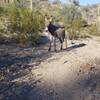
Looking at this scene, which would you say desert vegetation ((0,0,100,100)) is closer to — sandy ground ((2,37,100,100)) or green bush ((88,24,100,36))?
sandy ground ((2,37,100,100))

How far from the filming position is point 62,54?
13086 millimetres

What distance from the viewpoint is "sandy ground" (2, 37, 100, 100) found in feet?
30.9

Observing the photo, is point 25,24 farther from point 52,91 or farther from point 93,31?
point 93,31

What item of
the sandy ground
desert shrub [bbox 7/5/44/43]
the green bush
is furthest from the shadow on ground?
the green bush

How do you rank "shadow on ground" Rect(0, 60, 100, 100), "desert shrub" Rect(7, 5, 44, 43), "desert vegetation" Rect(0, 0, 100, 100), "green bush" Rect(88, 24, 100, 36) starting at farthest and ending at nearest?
1. "green bush" Rect(88, 24, 100, 36)
2. "desert shrub" Rect(7, 5, 44, 43)
3. "desert vegetation" Rect(0, 0, 100, 100)
4. "shadow on ground" Rect(0, 60, 100, 100)

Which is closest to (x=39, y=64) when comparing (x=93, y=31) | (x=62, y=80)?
(x=62, y=80)

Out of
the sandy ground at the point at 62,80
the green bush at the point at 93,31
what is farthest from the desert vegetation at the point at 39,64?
the green bush at the point at 93,31

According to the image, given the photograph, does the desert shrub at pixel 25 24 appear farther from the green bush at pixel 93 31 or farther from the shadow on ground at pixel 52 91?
the green bush at pixel 93 31

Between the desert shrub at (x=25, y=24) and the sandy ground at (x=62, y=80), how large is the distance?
155 inches

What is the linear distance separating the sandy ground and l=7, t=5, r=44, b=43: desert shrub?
395 cm

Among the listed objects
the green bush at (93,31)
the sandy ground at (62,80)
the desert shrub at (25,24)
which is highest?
the desert shrub at (25,24)

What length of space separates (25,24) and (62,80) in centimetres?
673

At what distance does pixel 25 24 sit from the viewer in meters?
16.6

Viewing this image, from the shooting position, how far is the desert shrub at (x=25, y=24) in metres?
16.5
